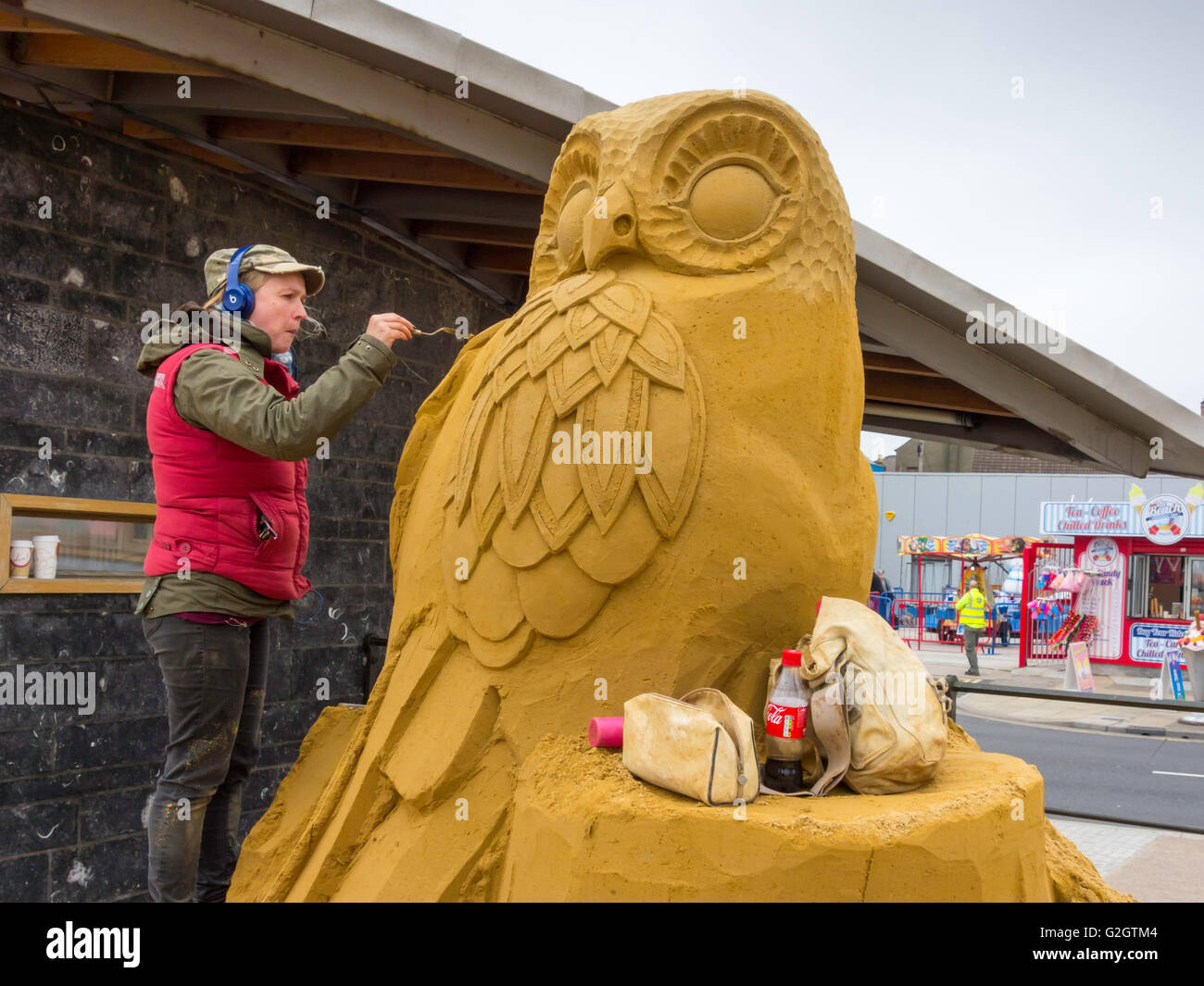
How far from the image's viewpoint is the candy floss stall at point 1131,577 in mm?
14219

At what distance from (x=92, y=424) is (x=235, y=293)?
2.02 m

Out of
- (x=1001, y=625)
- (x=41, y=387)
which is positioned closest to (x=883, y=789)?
(x=41, y=387)

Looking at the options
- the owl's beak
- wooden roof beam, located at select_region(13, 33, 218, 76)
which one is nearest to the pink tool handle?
the owl's beak

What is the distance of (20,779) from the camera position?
3.85 m

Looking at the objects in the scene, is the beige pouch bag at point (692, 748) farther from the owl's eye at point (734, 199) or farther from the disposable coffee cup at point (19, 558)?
the disposable coffee cup at point (19, 558)

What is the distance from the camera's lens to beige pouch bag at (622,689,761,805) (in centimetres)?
192

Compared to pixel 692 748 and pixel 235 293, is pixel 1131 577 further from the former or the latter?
pixel 235 293

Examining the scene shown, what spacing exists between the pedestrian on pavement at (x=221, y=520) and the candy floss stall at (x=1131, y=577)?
1362cm

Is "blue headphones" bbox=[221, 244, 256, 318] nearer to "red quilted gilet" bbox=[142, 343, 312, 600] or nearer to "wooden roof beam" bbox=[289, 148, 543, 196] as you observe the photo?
"red quilted gilet" bbox=[142, 343, 312, 600]

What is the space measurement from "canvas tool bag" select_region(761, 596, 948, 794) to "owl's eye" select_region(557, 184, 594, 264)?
45.8 inches

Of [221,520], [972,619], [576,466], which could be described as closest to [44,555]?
[221,520]

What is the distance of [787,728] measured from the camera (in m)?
2.08

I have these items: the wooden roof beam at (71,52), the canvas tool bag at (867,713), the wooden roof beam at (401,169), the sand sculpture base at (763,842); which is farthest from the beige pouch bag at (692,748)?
the wooden roof beam at (401,169)

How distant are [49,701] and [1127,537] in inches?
579
